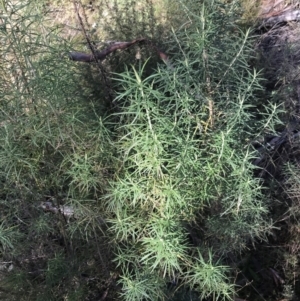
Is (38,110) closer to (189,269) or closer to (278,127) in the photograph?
(189,269)

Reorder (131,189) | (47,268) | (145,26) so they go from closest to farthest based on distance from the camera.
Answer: (131,189) → (47,268) → (145,26)

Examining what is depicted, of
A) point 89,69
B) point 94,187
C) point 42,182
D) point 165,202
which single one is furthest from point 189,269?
point 89,69

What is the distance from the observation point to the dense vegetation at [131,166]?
208 cm

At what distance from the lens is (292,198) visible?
9.32 ft

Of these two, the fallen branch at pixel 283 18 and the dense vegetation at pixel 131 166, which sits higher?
the fallen branch at pixel 283 18

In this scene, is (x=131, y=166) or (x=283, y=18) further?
(x=283, y=18)

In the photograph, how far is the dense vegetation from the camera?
208 centimetres

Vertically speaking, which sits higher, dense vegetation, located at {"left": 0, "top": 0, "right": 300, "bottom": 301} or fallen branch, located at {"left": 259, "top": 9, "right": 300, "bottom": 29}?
fallen branch, located at {"left": 259, "top": 9, "right": 300, "bottom": 29}

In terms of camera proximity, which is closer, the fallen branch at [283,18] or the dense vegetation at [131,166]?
the dense vegetation at [131,166]

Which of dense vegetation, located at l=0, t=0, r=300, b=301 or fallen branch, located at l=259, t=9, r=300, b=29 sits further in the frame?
fallen branch, located at l=259, t=9, r=300, b=29

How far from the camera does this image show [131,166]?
2.13m

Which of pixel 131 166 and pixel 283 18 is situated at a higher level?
pixel 283 18

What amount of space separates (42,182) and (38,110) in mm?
378

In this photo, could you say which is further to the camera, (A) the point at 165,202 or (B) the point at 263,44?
(B) the point at 263,44
